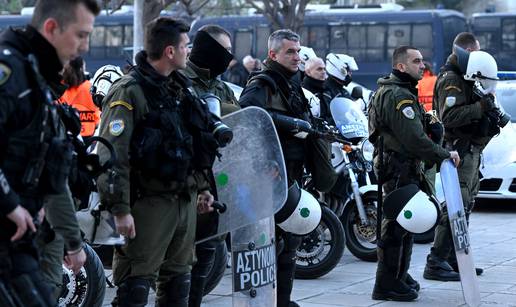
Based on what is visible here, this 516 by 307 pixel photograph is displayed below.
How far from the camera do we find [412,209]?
25.4 feet

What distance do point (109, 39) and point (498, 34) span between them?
11.8 metres

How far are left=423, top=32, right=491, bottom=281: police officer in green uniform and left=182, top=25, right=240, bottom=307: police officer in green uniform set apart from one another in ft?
9.42

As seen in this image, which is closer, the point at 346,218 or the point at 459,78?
the point at 459,78

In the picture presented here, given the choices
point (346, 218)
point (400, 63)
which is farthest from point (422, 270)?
point (400, 63)

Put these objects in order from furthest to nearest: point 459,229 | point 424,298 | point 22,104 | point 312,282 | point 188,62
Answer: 1. point 312,282
2. point 424,298
3. point 459,229
4. point 188,62
5. point 22,104

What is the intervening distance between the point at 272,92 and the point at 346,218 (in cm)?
336

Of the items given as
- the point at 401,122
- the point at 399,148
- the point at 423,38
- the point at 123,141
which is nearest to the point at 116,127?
the point at 123,141

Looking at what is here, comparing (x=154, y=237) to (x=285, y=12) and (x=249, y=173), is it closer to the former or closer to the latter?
(x=249, y=173)

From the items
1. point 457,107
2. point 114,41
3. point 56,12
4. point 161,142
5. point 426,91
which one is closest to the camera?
point 56,12

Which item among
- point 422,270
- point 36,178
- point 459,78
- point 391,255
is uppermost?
point 36,178

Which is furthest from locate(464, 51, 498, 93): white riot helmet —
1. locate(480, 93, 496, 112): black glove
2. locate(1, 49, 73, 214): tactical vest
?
locate(1, 49, 73, 214): tactical vest

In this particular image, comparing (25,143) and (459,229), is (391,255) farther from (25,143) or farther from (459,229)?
(25,143)

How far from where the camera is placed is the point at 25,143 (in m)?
4.05

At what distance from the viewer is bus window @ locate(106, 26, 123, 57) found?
34.3 m
